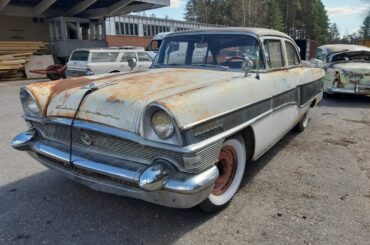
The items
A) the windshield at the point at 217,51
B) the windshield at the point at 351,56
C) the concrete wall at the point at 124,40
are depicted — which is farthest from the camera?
the concrete wall at the point at 124,40

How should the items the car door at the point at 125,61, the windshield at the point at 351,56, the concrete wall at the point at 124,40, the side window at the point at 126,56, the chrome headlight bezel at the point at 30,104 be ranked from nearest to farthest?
the chrome headlight bezel at the point at 30,104
the windshield at the point at 351,56
the car door at the point at 125,61
the side window at the point at 126,56
the concrete wall at the point at 124,40

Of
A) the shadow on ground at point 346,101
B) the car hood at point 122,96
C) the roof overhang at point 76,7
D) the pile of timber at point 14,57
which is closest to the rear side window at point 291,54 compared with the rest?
the car hood at point 122,96

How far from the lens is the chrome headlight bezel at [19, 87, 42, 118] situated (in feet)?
10.6

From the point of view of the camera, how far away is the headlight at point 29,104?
325cm

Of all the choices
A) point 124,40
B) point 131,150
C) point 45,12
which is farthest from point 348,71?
point 124,40

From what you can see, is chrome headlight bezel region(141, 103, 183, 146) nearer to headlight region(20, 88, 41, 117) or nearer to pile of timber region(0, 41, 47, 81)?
headlight region(20, 88, 41, 117)

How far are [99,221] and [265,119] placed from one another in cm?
186

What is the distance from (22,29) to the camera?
21922mm

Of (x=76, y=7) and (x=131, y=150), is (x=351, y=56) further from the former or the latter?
(x=76, y=7)

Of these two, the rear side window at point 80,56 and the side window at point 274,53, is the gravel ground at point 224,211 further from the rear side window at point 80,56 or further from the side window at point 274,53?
the rear side window at point 80,56

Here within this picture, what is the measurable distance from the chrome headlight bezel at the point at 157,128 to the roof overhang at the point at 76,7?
66.2 ft

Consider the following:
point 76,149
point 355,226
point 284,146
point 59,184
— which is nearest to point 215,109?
point 76,149

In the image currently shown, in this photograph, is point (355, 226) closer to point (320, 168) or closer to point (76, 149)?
point (320, 168)

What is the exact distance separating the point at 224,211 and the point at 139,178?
104 cm
